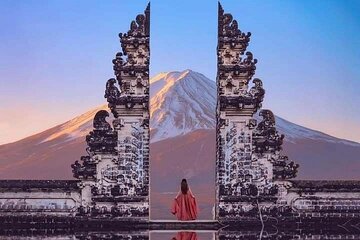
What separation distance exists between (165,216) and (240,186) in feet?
50.8

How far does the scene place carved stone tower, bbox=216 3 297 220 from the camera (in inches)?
707

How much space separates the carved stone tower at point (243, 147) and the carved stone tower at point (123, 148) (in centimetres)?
191

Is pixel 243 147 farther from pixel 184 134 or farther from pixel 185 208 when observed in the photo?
pixel 184 134

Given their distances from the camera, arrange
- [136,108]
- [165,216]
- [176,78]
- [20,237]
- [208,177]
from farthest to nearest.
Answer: [176,78] < [208,177] < [165,216] < [136,108] < [20,237]

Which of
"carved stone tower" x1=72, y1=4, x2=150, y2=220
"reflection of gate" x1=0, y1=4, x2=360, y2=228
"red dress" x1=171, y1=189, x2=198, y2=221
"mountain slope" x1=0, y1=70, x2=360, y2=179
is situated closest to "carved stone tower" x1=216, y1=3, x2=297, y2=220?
"reflection of gate" x1=0, y1=4, x2=360, y2=228

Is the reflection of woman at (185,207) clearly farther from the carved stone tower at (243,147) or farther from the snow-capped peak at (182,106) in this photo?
the snow-capped peak at (182,106)

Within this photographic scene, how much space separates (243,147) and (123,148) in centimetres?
302

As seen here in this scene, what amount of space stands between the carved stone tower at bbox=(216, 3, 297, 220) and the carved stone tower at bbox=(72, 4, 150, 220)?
1907mm

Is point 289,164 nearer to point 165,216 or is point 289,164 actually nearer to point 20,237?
point 20,237

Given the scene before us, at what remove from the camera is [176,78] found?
8119 cm

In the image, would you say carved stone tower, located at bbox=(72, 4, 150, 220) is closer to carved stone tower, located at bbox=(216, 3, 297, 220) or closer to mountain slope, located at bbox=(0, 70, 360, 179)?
carved stone tower, located at bbox=(216, 3, 297, 220)

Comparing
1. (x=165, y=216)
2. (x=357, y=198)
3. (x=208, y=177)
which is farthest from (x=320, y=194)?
(x=208, y=177)

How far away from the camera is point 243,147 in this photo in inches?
713

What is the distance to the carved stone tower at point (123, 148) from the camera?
58.6ft
